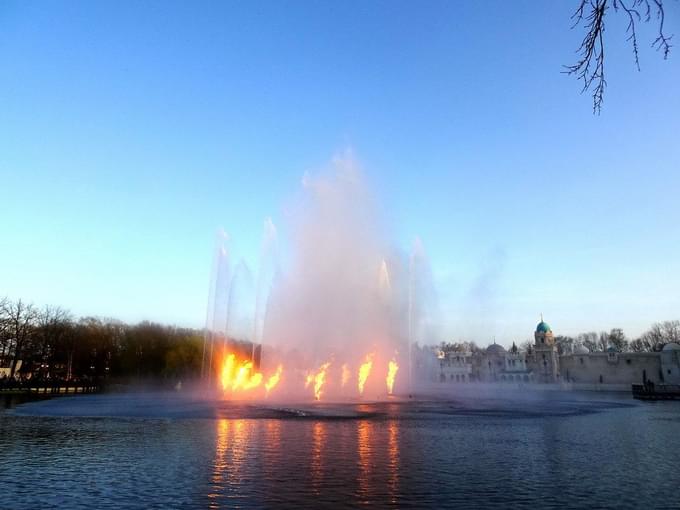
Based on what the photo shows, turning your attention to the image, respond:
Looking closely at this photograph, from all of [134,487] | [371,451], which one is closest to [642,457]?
[371,451]

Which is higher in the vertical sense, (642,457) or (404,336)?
(404,336)

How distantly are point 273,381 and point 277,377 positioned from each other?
2.99 ft

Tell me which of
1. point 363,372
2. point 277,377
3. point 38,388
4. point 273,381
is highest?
point 363,372

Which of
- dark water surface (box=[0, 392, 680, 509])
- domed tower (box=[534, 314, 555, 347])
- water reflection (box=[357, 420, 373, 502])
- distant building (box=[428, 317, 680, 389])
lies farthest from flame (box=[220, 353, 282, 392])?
domed tower (box=[534, 314, 555, 347])

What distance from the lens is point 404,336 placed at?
54312 mm

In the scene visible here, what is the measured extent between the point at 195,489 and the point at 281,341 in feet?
139

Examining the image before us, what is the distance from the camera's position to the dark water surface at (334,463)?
11125 mm

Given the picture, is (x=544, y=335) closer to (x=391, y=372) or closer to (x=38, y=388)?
(x=391, y=372)

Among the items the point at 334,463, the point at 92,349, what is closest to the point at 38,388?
the point at 92,349

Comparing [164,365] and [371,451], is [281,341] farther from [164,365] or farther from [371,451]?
[371,451]

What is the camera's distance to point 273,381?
49875 millimetres

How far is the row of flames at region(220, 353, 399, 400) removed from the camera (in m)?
48.3

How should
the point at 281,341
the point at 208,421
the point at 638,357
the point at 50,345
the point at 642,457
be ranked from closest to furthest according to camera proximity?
1. the point at 642,457
2. the point at 208,421
3. the point at 281,341
4. the point at 50,345
5. the point at 638,357

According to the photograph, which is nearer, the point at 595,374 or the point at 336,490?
the point at 336,490
